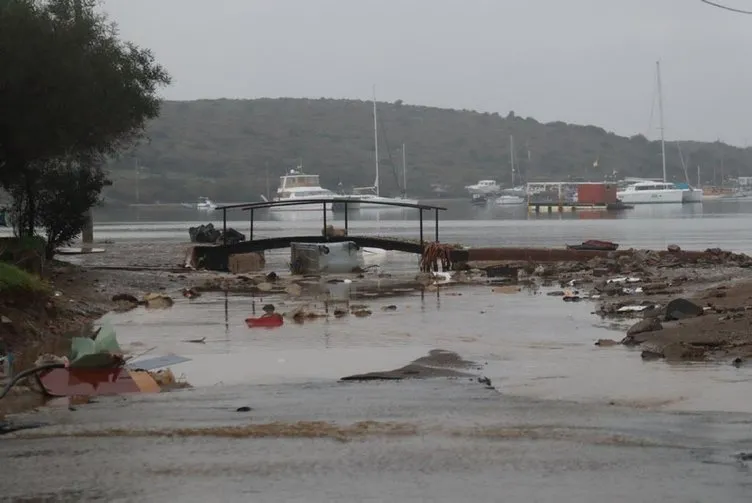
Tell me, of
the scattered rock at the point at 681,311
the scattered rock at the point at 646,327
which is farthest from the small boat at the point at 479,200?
the scattered rock at the point at 646,327

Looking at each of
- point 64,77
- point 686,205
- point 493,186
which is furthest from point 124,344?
point 493,186

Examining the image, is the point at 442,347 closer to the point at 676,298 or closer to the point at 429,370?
the point at 429,370

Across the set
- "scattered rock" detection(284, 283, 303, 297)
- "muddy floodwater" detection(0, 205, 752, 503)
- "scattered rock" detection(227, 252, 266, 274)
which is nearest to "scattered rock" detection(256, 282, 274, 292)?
"scattered rock" detection(284, 283, 303, 297)

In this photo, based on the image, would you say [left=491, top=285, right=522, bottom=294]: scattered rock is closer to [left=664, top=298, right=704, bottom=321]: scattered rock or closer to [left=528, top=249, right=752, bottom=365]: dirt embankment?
[left=528, top=249, right=752, bottom=365]: dirt embankment

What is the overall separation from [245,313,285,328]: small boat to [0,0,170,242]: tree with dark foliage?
8.98 metres

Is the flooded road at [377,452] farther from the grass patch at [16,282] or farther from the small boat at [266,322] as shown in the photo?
the small boat at [266,322]

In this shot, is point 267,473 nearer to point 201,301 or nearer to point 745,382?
point 745,382

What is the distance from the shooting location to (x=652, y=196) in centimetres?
15050

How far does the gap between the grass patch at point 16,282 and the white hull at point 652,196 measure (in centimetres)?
13570

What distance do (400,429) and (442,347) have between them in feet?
21.4

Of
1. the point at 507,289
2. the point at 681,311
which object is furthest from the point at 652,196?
the point at 681,311

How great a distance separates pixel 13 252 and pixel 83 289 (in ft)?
6.17

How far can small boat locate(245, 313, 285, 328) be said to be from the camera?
1861 centimetres

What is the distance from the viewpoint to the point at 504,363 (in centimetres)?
1410
